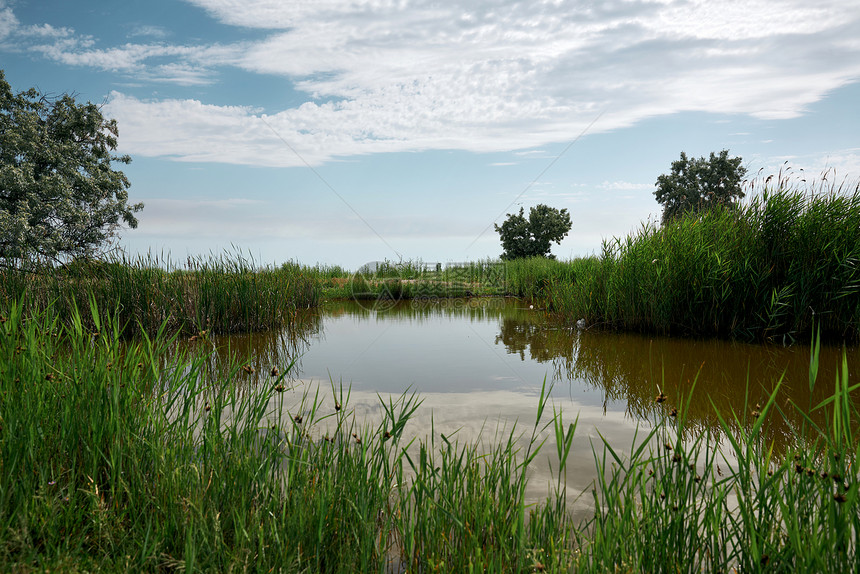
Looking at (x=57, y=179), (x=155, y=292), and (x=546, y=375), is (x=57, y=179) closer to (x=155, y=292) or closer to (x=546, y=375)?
(x=155, y=292)

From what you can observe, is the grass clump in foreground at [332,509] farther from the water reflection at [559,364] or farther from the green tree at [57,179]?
the green tree at [57,179]

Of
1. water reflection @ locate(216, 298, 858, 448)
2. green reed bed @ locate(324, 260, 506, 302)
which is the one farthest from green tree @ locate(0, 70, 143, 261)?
water reflection @ locate(216, 298, 858, 448)

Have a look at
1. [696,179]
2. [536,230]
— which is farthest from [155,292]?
[696,179]

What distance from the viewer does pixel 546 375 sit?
353 cm

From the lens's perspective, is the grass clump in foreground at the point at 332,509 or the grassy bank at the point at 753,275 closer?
the grass clump in foreground at the point at 332,509

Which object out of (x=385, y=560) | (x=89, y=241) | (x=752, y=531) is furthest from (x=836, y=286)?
(x=89, y=241)

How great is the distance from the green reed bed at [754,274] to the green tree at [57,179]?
17.7m

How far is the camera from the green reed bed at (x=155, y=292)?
8289 millimetres

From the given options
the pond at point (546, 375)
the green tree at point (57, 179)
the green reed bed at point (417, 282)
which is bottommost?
the pond at point (546, 375)

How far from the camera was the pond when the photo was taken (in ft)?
13.0

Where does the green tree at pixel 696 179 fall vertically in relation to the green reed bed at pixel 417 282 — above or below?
above

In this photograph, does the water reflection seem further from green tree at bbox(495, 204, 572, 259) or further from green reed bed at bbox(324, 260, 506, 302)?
green tree at bbox(495, 204, 572, 259)

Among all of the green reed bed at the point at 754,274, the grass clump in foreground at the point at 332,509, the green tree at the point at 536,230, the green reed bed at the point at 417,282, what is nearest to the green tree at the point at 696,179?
the green tree at the point at 536,230

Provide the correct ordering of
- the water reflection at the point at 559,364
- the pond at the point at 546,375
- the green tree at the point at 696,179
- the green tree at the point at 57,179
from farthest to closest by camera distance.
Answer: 1. the green tree at the point at 696,179
2. the green tree at the point at 57,179
3. the water reflection at the point at 559,364
4. the pond at the point at 546,375
